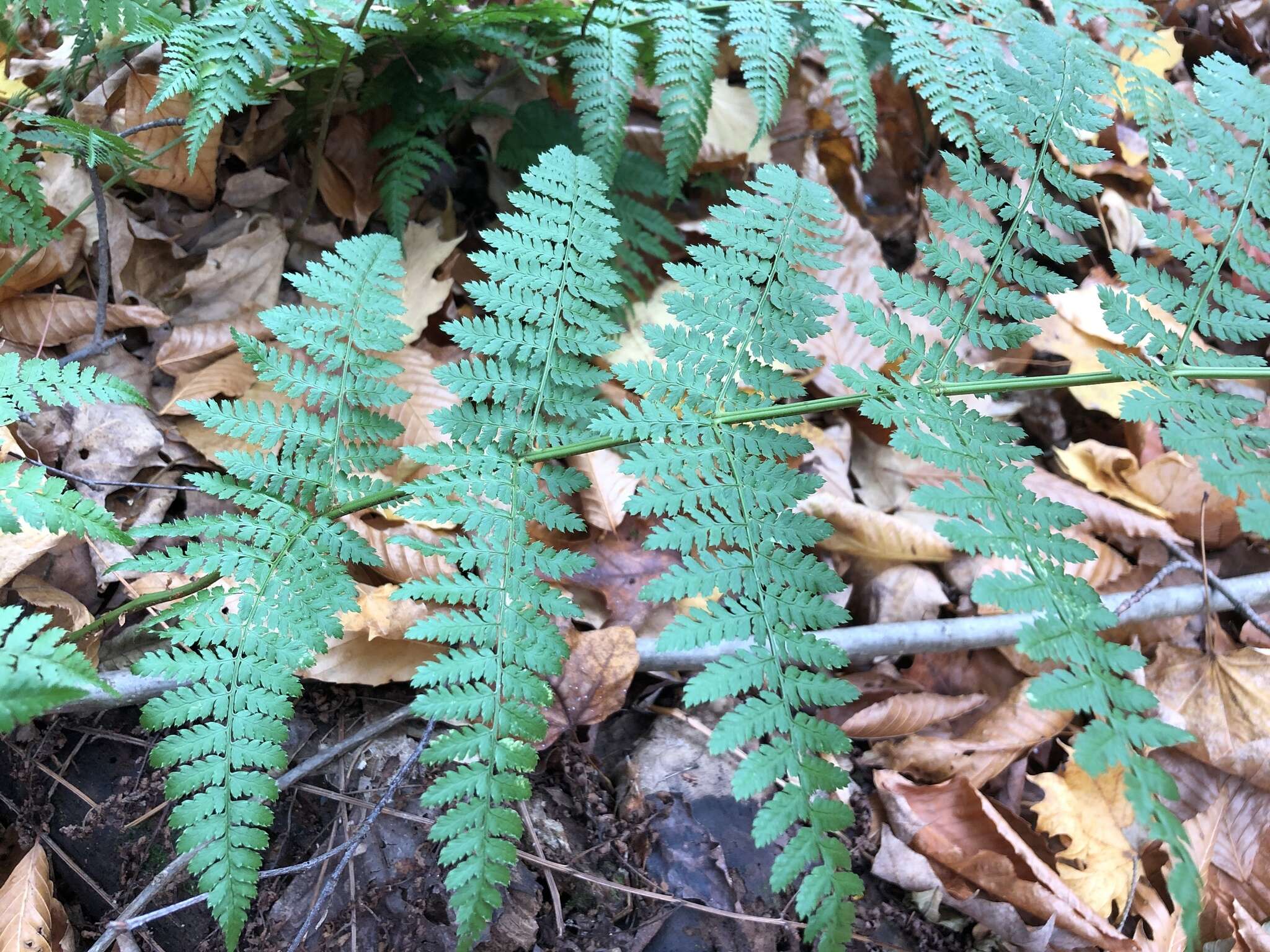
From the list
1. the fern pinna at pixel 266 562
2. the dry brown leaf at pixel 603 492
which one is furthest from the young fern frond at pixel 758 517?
the fern pinna at pixel 266 562

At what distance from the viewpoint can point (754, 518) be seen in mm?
1678

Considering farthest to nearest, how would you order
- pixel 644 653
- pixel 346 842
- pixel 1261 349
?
pixel 1261 349
pixel 644 653
pixel 346 842

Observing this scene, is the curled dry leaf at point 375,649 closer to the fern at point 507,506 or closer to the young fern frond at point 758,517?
the fern at point 507,506

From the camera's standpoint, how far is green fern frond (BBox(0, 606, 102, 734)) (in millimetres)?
1189

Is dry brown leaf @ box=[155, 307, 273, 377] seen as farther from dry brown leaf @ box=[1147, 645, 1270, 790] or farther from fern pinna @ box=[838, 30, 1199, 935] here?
dry brown leaf @ box=[1147, 645, 1270, 790]

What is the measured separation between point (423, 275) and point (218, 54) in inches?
34.7

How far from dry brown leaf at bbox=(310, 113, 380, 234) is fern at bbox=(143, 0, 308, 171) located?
77 centimetres

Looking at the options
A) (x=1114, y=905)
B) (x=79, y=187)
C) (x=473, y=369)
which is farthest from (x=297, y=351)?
(x=1114, y=905)

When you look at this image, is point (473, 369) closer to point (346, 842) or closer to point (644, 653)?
point (644, 653)

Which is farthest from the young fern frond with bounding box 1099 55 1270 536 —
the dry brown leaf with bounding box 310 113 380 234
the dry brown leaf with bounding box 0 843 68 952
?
the dry brown leaf with bounding box 0 843 68 952

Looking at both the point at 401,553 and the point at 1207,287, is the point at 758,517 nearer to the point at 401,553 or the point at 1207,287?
the point at 401,553

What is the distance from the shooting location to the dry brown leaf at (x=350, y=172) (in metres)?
2.72

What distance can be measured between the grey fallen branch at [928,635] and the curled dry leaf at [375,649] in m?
0.34

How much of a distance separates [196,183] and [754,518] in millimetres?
2113
